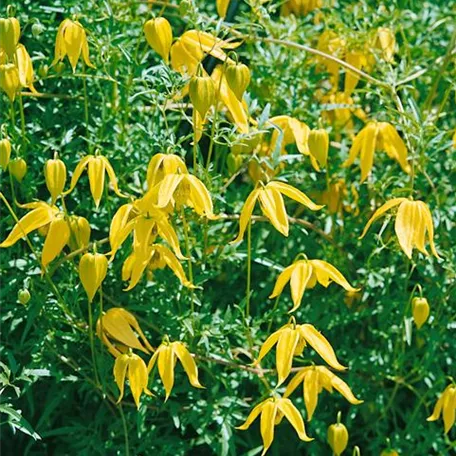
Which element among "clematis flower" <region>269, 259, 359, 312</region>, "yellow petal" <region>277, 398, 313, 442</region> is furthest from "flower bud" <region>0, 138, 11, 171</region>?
"yellow petal" <region>277, 398, 313, 442</region>

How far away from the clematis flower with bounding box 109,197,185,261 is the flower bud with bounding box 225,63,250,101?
9.0 inches

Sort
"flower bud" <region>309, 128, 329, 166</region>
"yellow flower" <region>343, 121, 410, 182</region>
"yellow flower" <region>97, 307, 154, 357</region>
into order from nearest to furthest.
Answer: "yellow flower" <region>97, 307, 154, 357</region> < "flower bud" <region>309, 128, 329, 166</region> < "yellow flower" <region>343, 121, 410, 182</region>

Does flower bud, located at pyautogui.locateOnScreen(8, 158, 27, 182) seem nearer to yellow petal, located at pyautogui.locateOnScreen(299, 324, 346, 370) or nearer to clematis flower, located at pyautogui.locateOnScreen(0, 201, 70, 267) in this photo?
clematis flower, located at pyautogui.locateOnScreen(0, 201, 70, 267)

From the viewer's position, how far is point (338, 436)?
196 centimetres

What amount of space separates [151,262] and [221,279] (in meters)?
0.53

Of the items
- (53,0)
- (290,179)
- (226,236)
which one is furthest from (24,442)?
(53,0)

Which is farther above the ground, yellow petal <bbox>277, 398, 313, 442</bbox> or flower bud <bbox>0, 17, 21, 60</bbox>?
flower bud <bbox>0, 17, 21, 60</bbox>

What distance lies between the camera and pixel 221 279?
237cm

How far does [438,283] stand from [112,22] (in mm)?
845

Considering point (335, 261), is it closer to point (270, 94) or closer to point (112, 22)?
point (270, 94)

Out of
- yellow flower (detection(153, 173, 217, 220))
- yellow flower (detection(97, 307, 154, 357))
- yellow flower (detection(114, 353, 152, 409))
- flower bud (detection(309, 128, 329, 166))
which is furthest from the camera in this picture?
flower bud (detection(309, 128, 329, 166))

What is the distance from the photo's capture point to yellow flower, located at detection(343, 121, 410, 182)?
7.03 feet

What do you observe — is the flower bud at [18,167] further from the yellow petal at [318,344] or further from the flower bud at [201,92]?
the yellow petal at [318,344]

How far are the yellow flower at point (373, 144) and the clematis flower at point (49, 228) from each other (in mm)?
620
